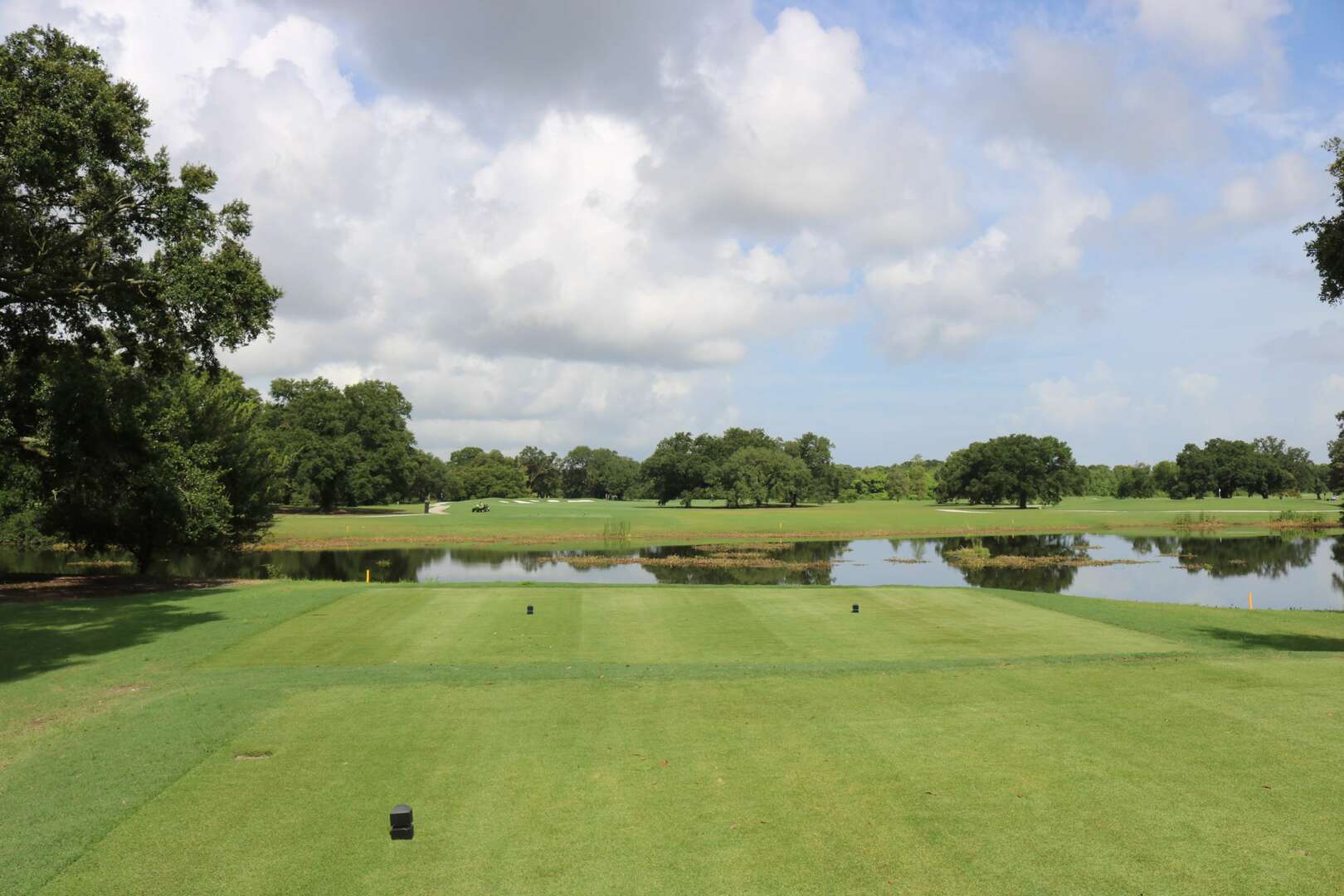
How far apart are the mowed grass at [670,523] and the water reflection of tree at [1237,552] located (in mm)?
11485

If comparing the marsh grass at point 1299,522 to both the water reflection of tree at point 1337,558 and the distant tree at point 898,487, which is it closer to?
the water reflection of tree at point 1337,558

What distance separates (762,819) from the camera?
7734 mm

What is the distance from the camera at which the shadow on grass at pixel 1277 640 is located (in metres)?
17.0

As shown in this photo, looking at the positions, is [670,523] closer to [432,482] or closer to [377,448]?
[377,448]

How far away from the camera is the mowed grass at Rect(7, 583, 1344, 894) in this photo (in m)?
6.77

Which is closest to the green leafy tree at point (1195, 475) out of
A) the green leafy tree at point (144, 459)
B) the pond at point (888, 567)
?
the pond at point (888, 567)

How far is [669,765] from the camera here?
921 centimetres

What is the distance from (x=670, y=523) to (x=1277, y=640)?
65057 mm

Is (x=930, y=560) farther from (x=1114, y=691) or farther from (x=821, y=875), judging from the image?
(x=821, y=875)

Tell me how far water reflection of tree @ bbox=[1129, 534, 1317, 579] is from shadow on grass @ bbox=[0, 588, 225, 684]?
167 ft

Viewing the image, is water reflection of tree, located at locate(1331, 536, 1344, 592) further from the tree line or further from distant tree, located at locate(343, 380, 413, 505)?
distant tree, located at locate(343, 380, 413, 505)

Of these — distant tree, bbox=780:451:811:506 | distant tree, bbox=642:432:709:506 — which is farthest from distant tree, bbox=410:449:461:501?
distant tree, bbox=780:451:811:506

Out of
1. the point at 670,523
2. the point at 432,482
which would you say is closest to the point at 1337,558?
the point at 670,523

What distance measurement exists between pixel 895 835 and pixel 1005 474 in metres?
126
